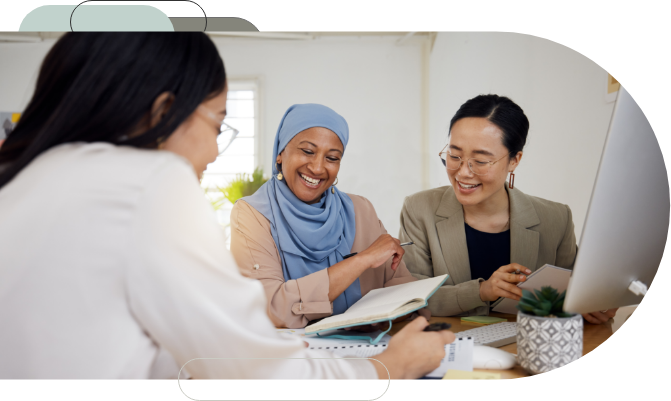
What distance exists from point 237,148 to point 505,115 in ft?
1.84

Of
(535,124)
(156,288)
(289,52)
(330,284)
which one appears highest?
(289,52)

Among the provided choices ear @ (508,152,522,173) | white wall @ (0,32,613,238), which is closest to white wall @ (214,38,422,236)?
white wall @ (0,32,613,238)

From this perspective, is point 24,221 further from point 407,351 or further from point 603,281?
point 603,281

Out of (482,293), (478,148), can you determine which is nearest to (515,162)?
(478,148)

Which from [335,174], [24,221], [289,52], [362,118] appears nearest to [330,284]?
[335,174]

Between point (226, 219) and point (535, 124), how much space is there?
2.22 feet

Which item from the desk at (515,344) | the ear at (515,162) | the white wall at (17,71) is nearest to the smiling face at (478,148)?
the ear at (515,162)

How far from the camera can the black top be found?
1.15 meters

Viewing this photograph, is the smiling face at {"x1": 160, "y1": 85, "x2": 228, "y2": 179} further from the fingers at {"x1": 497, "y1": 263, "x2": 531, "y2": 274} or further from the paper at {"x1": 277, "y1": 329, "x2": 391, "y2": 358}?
the fingers at {"x1": 497, "y1": 263, "x2": 531, "y2": 274}

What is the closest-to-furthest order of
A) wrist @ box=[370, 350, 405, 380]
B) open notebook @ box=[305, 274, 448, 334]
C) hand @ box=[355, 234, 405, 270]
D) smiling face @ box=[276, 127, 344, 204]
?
wrist @ box=[370, 350, 405, 380] < open notebook @ box=[305, 274, 448, 334] < smiling face @ box=[276, 127, 344, 204] < hand @ box=[355, 234, 405, 270]

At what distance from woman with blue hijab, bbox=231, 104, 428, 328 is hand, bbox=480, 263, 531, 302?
181 millimetres

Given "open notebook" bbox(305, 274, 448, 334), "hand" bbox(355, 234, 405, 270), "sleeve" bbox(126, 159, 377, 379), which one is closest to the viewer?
"sleeve" bbox(126, 159, 377, 379)

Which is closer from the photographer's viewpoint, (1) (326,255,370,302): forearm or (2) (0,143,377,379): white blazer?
(2) (0,143,377,379): white blazer

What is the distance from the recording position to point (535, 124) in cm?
104
